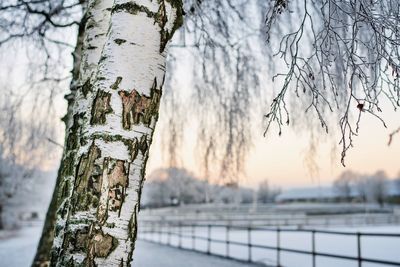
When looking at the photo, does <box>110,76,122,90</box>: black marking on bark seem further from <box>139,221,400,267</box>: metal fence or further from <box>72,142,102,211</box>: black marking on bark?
<box>139,221,400,267</box>: metal fence

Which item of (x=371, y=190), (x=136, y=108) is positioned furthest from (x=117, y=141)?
(x=371, y=190)

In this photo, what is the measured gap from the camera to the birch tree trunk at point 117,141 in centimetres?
176

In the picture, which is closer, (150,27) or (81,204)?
(81,204)

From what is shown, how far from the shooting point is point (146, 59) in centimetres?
192

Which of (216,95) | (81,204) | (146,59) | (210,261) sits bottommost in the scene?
(210,261)

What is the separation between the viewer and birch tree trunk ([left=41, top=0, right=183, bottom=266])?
176 cm

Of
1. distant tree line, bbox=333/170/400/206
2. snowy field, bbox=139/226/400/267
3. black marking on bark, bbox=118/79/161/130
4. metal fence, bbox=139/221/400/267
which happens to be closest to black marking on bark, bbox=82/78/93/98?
black marking on bark, bbox=118/79/161/130

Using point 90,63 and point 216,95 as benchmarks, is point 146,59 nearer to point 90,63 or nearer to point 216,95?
point 90,63

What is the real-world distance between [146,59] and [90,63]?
2.51 feet

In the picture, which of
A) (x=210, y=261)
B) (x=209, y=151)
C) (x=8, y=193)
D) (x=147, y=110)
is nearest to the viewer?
(x=147, y=110)

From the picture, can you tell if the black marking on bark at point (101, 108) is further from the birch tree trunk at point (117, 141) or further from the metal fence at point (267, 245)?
the metal fence at point (267, 245)

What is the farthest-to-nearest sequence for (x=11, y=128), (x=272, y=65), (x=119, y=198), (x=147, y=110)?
1. (x=11, y=128)
2. (x=272, y=65)
3. (x=147, y=110)
4. (x=119, y=198)

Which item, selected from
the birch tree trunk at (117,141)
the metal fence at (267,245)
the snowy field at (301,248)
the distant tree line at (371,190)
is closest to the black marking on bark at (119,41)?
the birch tree trunk at (117,141)

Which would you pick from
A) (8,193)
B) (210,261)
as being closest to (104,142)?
(210,261)
